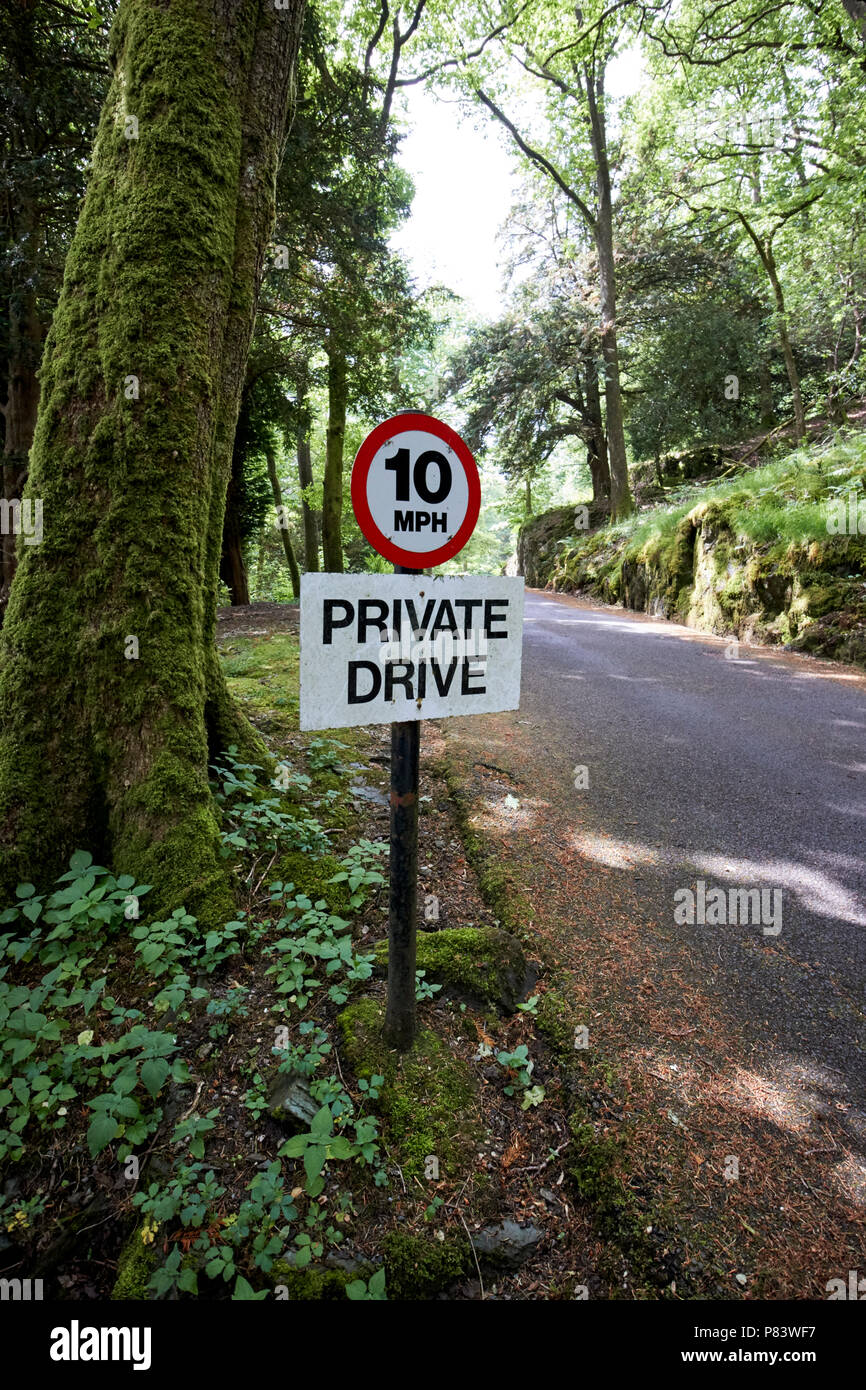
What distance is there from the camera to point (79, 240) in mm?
3201

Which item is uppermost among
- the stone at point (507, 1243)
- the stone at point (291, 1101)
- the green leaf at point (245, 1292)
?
the stone at point (291, 1101)

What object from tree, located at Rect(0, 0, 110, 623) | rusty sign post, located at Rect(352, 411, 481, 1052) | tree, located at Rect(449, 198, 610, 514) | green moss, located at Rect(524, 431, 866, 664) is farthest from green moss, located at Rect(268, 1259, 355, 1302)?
tree, located at Rect(449, 198, 610, 514)

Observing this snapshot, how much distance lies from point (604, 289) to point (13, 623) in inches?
786

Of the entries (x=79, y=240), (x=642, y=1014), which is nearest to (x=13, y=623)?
(x=79, y=240)

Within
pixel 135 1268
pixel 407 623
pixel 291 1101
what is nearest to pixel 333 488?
pixel 407 623

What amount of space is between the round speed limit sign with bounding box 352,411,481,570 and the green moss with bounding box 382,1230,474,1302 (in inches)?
77.5

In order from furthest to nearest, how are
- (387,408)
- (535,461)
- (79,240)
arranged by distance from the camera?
(535,461) < (387,408) < (79,240)

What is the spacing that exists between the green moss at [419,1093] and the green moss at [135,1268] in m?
0.72

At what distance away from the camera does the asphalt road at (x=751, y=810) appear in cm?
263

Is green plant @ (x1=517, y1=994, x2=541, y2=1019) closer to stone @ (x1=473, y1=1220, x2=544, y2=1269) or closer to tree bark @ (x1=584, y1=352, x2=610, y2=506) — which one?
stone @ (x1=473, y1=1220, x2=544, y2=1269)

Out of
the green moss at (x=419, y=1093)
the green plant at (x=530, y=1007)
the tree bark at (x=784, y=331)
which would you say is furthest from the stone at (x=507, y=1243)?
the tree bark at (x=784, y=331)

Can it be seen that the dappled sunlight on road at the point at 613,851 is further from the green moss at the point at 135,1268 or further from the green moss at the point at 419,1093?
the green moss at the point at 135,1268

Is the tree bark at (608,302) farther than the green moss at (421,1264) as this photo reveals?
Yes

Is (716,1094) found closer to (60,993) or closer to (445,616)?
(445,616)
